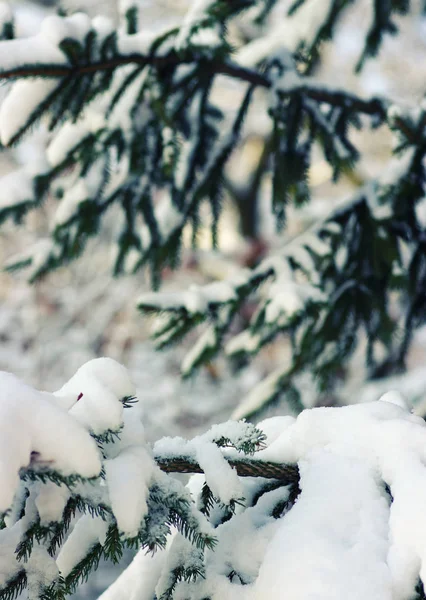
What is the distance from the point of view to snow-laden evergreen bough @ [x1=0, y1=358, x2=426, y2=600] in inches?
28.3

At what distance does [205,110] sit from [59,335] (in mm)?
5963

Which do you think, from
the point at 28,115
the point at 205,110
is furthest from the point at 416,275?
the point at 28,115

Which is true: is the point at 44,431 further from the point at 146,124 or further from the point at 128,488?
the point at 146,124

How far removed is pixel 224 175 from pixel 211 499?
154cm

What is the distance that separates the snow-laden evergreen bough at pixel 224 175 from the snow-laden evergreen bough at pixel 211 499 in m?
0.90

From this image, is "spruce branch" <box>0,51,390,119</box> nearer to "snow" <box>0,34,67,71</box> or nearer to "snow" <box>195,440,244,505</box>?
"snow" <box>0,34,67,71</box>

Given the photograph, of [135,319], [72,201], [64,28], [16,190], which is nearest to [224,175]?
[72,201]

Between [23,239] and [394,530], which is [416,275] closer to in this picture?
[394,530]

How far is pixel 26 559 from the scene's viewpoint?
817 millimetres

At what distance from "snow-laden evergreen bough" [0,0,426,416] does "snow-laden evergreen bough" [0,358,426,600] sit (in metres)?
0.90

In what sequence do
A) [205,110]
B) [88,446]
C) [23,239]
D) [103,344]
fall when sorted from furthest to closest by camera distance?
[23,239] < [103,344] < [205,110] < [88,446]

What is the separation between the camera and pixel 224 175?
2230 millimetres

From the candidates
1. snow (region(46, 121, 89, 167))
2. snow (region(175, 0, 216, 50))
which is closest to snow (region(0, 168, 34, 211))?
snow (region(46, 121, 89, 167))

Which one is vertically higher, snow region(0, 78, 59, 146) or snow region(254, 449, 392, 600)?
snow region(0, 78, 59, 146)
